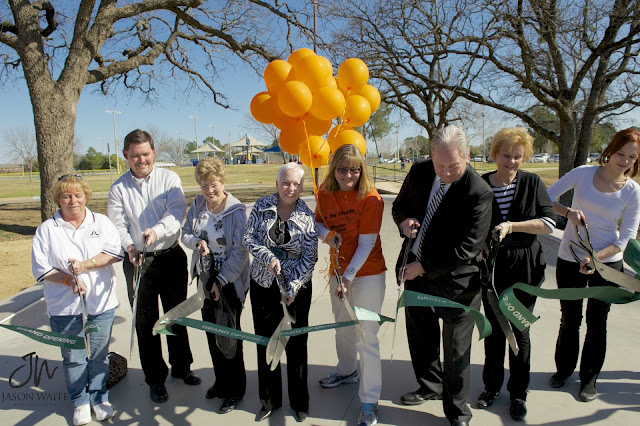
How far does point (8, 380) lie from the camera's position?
3475 millimetres

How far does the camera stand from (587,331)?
10.2 feet

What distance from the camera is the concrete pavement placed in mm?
2879

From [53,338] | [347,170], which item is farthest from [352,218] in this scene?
[53,338]

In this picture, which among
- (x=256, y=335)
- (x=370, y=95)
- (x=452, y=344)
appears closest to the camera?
(x=452, y=344)

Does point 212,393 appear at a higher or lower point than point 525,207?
lower

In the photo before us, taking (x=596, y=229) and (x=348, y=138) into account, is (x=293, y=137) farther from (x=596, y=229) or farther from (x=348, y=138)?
(x=596, y=229)

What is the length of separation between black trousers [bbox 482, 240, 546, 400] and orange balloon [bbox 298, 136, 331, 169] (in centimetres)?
204

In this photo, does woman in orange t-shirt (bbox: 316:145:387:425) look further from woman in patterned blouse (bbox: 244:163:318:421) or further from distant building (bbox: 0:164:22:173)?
distant building (bbox: 0:164:22:173)

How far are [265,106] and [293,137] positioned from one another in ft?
1.37

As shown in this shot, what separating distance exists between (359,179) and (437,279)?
2.75 feet

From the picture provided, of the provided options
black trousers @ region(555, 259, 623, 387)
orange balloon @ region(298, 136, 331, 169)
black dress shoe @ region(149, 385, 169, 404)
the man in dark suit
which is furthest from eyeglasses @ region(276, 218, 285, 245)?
black trousers @ region(555, 259, 623, 387)

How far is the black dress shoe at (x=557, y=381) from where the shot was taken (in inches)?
126

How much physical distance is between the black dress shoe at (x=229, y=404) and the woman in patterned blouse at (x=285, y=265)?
250mm

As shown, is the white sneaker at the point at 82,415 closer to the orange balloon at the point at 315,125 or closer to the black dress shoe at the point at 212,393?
the black dress shoe at the point at 212,393
